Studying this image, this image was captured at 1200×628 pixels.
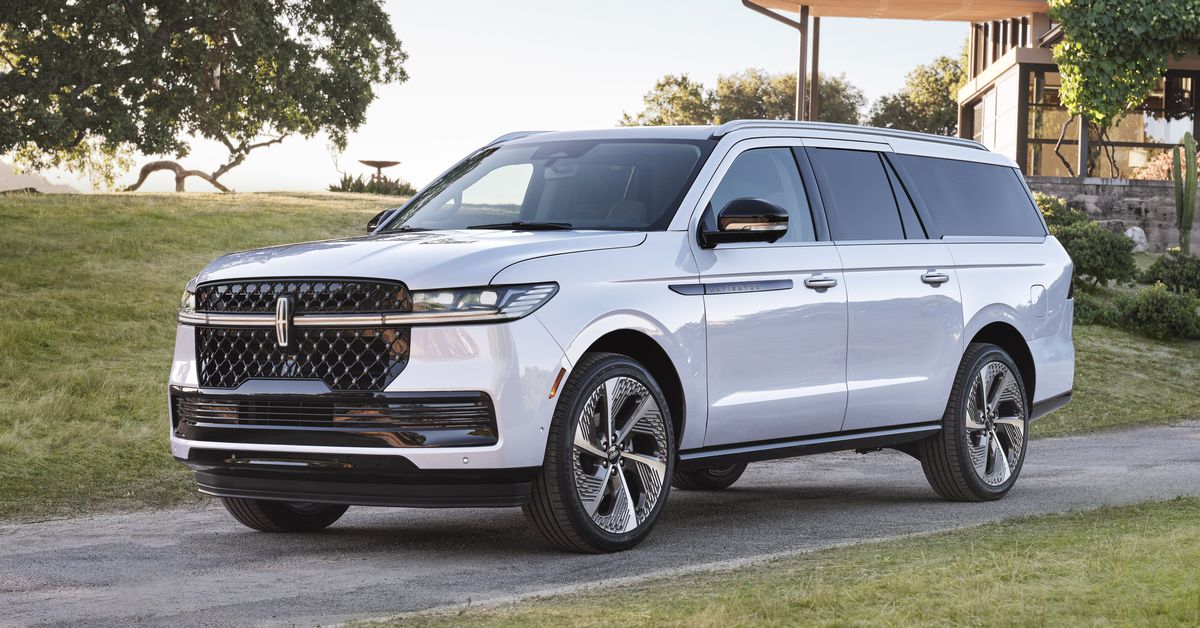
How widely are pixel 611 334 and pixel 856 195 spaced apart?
2.21 metres

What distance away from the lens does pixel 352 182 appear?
36281mm

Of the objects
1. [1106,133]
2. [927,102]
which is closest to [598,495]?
[1106,133]

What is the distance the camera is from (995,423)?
9203 mm

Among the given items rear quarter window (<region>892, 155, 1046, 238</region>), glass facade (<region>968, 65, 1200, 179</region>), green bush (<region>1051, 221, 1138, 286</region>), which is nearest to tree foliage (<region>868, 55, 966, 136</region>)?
glass facade (<region>968, 65, 1200, 179</region>)

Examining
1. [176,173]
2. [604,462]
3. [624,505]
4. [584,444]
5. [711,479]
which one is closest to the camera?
[584,444]

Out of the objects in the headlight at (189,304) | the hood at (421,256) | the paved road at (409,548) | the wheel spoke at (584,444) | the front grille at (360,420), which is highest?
the hood at (421,256)

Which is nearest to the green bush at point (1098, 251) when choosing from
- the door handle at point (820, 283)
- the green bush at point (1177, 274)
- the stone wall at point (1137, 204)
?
the green bush at point (1177, 274)

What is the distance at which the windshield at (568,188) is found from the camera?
734cm

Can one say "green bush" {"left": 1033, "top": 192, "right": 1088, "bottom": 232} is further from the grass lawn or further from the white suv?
the white suv

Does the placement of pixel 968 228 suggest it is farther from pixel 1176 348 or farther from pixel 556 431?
pixel 1176 348

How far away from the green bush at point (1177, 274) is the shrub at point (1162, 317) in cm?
330

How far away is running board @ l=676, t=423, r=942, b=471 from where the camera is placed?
7281mm

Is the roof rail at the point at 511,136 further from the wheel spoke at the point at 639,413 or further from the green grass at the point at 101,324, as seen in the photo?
the green grass at the point at 101,324

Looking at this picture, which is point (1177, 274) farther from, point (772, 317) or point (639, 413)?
point (639, 413)
